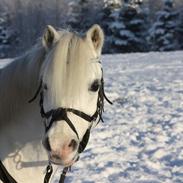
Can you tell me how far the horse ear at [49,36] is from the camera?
2.26 metres

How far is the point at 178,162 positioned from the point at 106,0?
1953 cm

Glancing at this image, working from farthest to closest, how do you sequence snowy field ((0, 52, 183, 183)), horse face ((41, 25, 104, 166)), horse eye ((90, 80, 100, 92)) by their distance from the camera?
snowy field ((0, 52, 183, 183)) < horse eye ((90, 80, 100, 92)) < horse face ((41, 25, 104, 166))

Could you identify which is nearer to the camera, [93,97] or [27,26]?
[93,97]

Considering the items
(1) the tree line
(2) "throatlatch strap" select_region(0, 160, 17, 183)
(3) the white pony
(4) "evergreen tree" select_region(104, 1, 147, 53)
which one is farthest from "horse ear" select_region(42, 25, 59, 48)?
(4) "evergreen tree" select_region(104, 1, 147, 53)

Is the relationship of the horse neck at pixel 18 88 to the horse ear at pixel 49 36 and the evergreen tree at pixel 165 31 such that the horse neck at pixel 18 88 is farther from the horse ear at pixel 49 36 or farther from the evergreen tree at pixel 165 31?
the evergreen tree at pixel 165 31

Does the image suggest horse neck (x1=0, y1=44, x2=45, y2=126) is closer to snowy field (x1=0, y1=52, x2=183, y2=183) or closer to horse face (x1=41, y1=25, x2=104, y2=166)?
horse face (x1=41, y1=25, x2=104, y2=166)

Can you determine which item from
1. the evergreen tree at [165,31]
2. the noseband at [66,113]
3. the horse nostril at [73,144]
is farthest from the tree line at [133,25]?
the horse nostril at [73,144]

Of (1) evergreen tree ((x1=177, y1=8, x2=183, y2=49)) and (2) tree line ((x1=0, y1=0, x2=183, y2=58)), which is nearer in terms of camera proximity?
(2) tree line ((x1=0, y1=0, x2=183, y2=58))

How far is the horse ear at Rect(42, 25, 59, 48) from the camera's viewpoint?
7.41ft

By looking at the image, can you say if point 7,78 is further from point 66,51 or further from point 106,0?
point 106,0

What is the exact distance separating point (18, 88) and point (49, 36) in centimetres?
38

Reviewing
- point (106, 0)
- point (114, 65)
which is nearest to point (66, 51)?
point (114, 65)

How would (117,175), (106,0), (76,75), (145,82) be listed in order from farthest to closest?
1. (106,0)
2. (145,82)
3. (117,175)
4. (76,75)

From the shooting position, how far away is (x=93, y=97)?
2.27 metres
